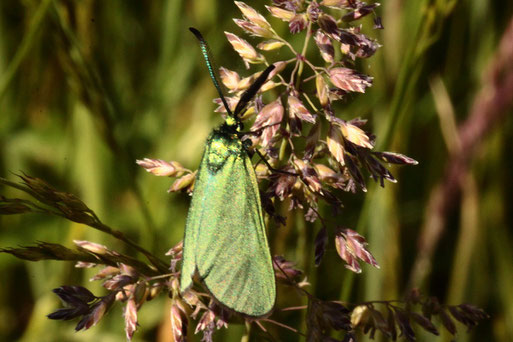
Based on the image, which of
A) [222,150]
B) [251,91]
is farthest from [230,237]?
[251,91]

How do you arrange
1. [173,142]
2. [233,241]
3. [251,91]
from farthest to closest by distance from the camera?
[173,142]
[251,91]
[233,241]

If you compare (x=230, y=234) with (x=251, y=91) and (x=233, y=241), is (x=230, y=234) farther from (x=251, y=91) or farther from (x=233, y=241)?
(x=251, y=91)

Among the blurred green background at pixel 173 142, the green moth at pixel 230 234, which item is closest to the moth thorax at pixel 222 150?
the green moth at pixel 230 234

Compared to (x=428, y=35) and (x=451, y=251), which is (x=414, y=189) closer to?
(x=451, y=251)

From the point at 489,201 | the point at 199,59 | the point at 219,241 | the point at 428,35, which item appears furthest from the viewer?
the point at 199,59

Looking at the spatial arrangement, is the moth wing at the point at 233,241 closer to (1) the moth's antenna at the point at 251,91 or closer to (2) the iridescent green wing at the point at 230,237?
(2) the iridescent green wing at the point at 230,237

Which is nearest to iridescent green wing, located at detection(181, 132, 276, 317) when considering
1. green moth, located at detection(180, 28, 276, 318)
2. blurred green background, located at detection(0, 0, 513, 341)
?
green moth, located at detection(180, 28, 276, 318)

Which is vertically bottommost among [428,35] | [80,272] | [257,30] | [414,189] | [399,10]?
[80,272]

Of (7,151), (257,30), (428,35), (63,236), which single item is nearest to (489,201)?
(428,35)
